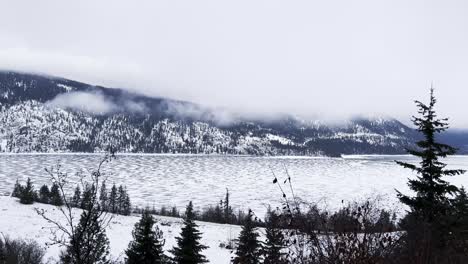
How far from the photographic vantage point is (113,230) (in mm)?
56438

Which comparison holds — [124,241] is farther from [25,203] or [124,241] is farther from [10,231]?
[25,203]

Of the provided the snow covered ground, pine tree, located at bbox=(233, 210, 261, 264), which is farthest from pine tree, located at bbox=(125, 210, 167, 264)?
the snow covered ground

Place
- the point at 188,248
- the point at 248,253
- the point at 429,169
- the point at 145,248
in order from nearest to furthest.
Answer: the point at 248,253, the point at 429,169, the point at 145,248, the point at 188,248

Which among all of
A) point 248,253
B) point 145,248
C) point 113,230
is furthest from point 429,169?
point 113,230

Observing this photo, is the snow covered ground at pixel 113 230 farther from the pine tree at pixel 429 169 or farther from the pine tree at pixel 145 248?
the pine tree at pixel 429 169

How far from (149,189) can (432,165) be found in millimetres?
117875

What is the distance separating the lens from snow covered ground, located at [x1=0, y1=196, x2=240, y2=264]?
48.6 meters

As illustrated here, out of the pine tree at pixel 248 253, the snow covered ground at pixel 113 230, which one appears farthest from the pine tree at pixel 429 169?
the snow covered ground at pixel 113 230

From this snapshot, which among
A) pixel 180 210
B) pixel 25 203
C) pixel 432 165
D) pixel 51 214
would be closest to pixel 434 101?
pixel 432 165

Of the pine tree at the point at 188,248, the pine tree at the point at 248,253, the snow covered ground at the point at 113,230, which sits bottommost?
the snow covered ground at the point at 113,230

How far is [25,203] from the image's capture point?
6812cm

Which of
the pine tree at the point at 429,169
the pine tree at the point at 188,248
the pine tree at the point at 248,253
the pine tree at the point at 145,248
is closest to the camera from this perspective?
the pine tree at the point at 248,253

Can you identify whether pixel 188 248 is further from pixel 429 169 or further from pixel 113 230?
pixel 113 230

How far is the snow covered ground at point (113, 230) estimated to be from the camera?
4860cm
